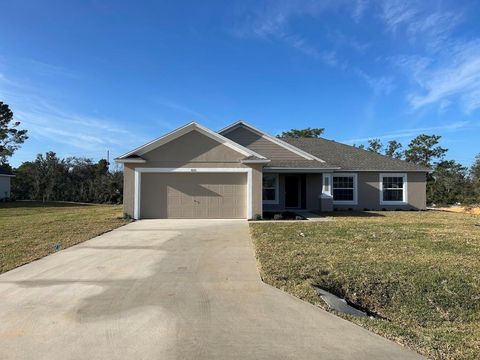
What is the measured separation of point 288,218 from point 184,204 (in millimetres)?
4528


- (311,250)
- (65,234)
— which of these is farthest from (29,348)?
(65,234)

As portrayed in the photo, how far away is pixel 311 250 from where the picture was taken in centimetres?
929

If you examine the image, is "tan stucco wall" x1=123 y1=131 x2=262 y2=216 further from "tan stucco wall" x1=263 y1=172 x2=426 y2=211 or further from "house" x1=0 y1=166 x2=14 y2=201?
"house" x1=0 y1=166 x2=14 y2=201

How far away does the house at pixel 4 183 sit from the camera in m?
35.9

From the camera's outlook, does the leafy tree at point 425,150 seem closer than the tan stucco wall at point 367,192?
No

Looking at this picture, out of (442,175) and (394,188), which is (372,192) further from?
(442,175)

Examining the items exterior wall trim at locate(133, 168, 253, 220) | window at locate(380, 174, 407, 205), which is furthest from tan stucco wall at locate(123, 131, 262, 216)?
window at locate(380, 174, 407, 205)

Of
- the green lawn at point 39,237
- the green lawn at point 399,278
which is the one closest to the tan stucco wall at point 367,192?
the green lawn at point 39,237

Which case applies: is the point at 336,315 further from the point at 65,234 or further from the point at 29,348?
the point at 65,234

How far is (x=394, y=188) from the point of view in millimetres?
22938

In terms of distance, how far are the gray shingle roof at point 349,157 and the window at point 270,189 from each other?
3.48m

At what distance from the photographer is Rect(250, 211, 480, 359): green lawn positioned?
481 cm

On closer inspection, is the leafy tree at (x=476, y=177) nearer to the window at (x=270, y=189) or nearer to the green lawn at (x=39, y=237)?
the window at (x=270, y=189)

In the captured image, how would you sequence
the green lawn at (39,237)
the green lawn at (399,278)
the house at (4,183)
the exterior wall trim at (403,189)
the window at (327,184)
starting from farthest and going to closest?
the house at (4,183)
the exterior wall trim at (403,189)
the window at (327,184)
the green lawn at (39,237)
the green lawn at (399,278)
